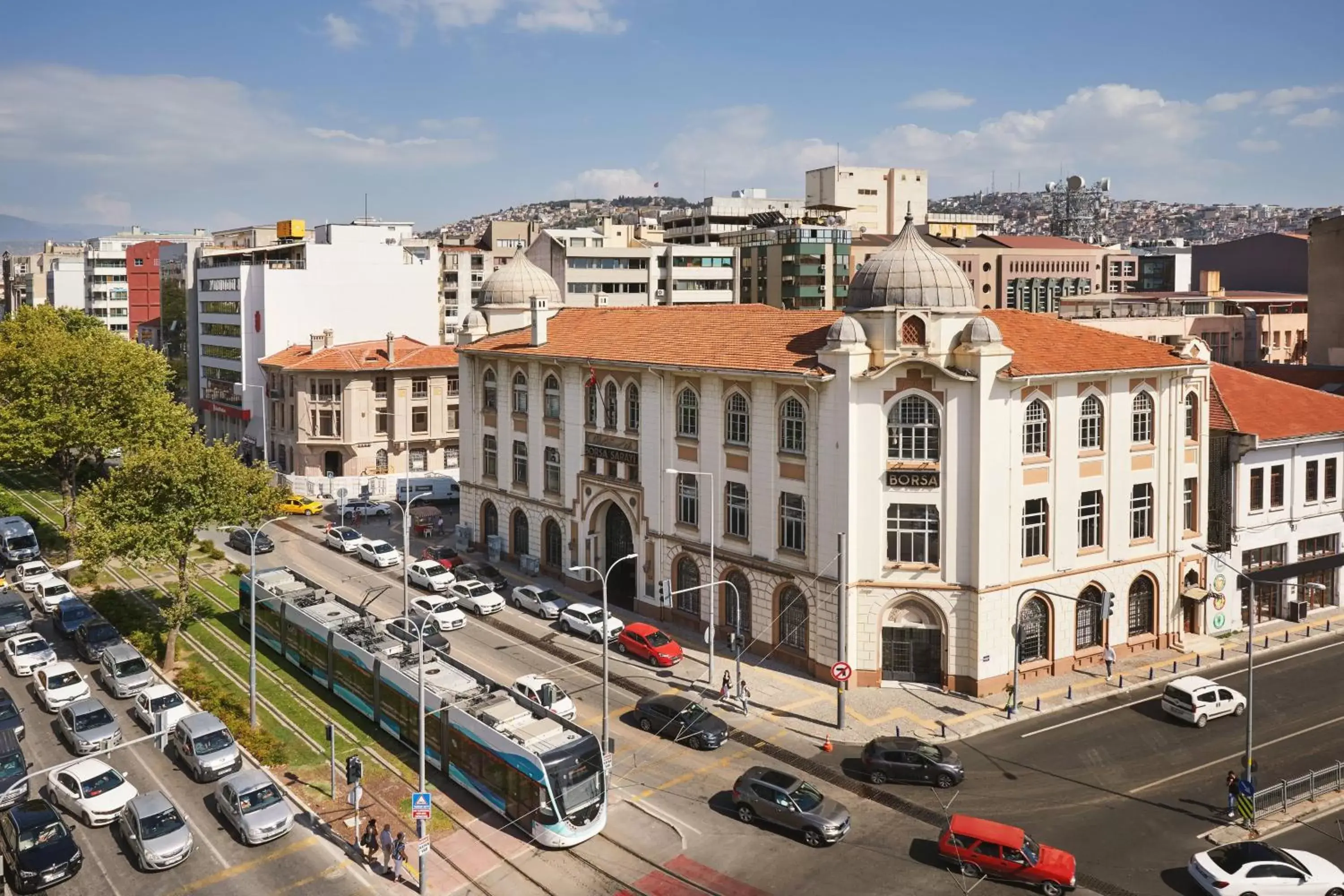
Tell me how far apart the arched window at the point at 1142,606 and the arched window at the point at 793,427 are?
60.5 feet

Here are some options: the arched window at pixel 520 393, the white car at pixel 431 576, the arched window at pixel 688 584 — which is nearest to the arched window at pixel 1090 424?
the arched window at pixel 688 584

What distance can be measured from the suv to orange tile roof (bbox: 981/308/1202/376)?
35.8 m

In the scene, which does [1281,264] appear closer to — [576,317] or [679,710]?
[576,317]

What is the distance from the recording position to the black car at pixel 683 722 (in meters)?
45.9

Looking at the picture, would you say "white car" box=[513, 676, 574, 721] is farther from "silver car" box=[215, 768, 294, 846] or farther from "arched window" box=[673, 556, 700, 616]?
"arched window" box=[673, 556, 700, 616]

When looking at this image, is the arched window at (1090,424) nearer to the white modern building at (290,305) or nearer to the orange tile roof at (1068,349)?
the orange tile roof at (1068,349)

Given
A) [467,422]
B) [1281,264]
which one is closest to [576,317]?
[467,422]

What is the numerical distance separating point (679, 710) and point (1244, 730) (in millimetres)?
23887

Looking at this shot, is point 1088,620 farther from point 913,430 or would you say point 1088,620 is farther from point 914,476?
point 913,430

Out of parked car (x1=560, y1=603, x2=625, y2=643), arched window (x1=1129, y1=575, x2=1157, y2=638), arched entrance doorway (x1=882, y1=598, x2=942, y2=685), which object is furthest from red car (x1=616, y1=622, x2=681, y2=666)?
arched window (x1=1129, y1=575, x2=1157, y2=638)

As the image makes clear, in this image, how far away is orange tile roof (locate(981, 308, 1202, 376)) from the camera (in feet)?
172

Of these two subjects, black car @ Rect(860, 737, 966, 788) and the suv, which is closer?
black car @ Rect(860, 737, 966, 788)

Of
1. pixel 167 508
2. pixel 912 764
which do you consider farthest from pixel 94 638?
pixel 912 764

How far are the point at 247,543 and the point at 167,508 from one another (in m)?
25.9
